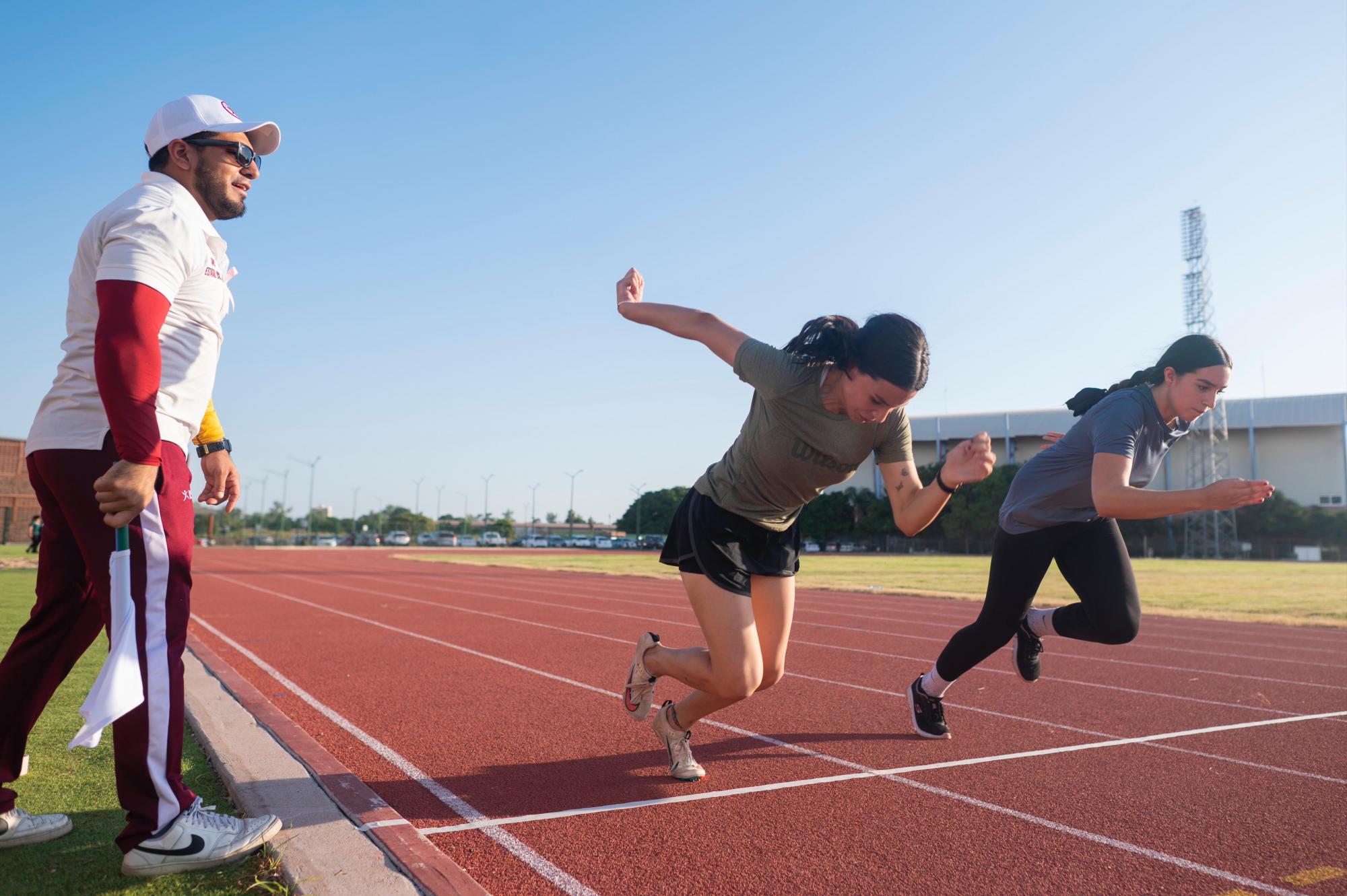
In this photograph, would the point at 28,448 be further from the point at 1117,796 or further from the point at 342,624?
the point at 342,624

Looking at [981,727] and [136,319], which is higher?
[136,319]

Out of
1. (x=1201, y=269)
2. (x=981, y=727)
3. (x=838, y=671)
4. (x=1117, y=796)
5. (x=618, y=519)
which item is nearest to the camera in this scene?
(x=1117, y=796)

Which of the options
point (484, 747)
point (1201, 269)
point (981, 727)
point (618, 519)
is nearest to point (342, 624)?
point (484, 747)

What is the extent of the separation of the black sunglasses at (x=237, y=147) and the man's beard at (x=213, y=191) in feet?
0.23

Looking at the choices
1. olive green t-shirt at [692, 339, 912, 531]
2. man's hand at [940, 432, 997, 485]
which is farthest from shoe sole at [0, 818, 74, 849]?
man's hand at [940, 432, 997, 485]

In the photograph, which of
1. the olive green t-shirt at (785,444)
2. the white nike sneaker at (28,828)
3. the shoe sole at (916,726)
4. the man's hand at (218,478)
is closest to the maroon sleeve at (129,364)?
the man's hand at (218,478)

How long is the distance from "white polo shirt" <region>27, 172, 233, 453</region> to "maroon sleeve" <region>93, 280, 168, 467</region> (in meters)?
0.07

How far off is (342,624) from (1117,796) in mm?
9612

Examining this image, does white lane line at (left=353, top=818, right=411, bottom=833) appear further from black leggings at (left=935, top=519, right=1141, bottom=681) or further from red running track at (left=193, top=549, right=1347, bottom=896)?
black leggings at (left=935, top=519, right=1141, bottom=681)

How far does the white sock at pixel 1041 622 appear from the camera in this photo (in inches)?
196

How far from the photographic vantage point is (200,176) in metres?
2.87

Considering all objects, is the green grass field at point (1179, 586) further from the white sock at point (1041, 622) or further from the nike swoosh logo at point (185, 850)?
the nike swoosh logo at point (185, 850)

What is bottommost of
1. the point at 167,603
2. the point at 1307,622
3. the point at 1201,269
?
the point at 1307,622

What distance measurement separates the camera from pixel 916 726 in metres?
5.00
